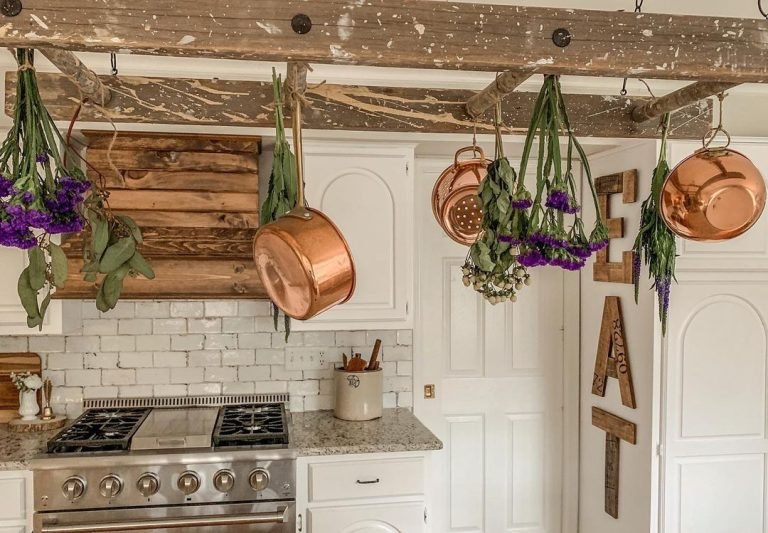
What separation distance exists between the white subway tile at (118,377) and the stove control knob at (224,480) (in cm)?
82

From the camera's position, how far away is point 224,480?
2582 millimetres

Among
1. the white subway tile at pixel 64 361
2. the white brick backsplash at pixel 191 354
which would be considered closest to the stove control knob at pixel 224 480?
the white brick backsplash at pixel 191 354

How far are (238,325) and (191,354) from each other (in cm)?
26

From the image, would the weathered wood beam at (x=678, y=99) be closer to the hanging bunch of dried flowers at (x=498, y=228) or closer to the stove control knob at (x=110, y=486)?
the hanging bunch of dried flowers at (x=498, y=228)

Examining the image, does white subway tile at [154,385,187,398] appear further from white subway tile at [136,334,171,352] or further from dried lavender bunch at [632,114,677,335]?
dried lavender bunch at [632,114,677,335]

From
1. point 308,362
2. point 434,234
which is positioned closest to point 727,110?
point 434,234

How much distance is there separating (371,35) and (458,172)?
779mm

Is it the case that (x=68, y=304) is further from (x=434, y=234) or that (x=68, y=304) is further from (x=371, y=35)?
(x=371, y=35)

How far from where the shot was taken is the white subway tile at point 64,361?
3074mm

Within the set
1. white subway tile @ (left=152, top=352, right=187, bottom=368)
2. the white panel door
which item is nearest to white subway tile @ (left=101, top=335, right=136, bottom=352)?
white subway tile @ (left=152, top=352, right=187, bottom=368)

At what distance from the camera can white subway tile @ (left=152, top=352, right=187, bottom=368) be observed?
3.15 meters

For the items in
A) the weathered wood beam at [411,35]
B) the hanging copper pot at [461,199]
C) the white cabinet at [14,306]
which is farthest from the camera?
the white cabinet at [14,306]

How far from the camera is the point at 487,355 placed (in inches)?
138

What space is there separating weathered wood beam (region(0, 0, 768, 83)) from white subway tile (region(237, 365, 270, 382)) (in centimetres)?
237
